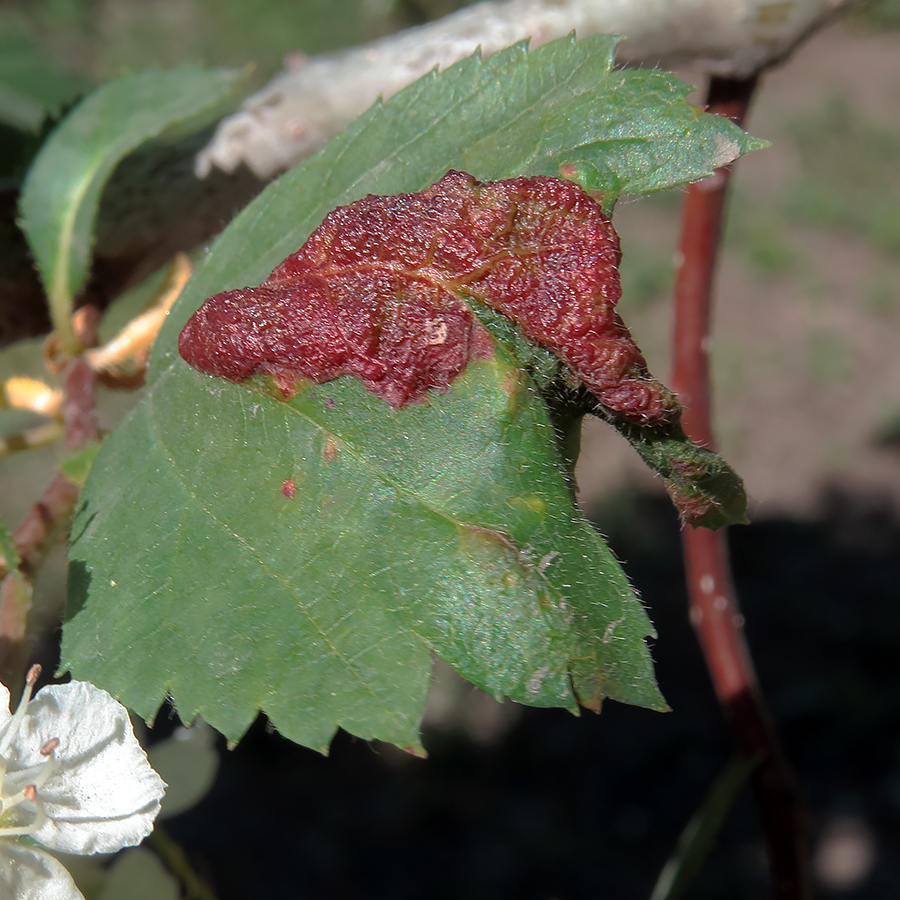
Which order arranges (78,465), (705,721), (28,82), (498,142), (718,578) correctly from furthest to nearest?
(705,721) < (28,82) < (718,578) < (78,465) < (498,142)

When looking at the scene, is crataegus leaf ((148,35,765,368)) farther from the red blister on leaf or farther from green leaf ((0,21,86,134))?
green leaf ((0,21,86,134))

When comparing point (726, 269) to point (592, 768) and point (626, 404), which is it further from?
point (626, 404)

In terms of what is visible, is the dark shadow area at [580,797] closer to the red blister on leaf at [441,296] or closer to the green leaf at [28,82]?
the green leaf at [28,82]

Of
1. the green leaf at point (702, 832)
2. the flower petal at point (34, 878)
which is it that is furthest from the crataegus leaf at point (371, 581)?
the green leaf at point (702, 832)

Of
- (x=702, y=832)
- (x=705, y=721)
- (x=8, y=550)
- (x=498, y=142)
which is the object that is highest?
(x=498, y=142)

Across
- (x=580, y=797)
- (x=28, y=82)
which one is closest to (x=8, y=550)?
(x=28, y=82)

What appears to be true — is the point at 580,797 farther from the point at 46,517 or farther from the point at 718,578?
the point at 46,517

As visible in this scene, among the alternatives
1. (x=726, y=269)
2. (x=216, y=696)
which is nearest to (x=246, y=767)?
(x=216, y=696)
